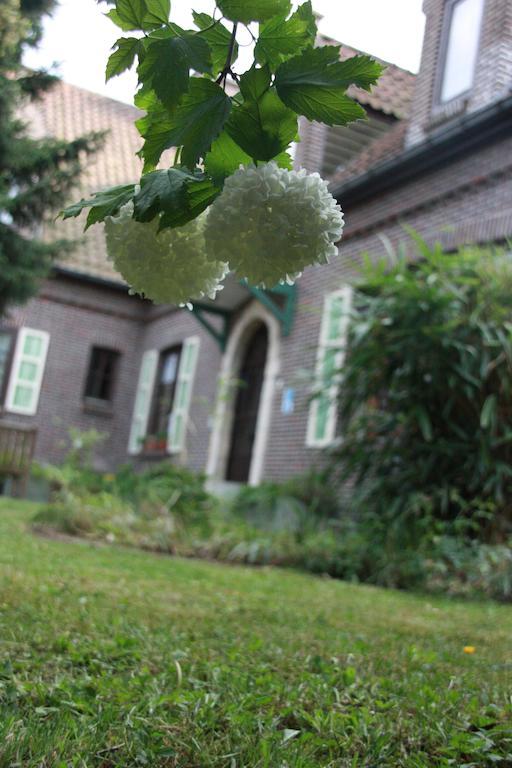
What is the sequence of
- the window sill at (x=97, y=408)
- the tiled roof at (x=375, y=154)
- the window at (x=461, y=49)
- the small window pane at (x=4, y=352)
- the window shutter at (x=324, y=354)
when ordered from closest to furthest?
the window at (x=461, y=49) < the tiled roof at (x=375, y=154) < the window shutter at (x=324, y=354) < the small window pane at (x=4, y=352) < the window sill at (x=97, y=408)

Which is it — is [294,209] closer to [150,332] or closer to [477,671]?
[477,671]

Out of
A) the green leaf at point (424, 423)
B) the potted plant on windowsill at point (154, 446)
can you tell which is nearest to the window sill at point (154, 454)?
the potted plant on windowsill at point (154, 446)

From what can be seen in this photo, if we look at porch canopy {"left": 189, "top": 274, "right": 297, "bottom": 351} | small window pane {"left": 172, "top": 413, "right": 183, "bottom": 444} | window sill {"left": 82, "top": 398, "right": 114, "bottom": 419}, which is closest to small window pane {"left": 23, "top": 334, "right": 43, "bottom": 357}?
window sill {"left": 82, "top": 398, "right": 114, "bottom": 419}

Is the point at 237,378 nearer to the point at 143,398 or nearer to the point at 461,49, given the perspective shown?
the point at 143,398

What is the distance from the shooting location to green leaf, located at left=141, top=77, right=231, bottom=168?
48.2 inches

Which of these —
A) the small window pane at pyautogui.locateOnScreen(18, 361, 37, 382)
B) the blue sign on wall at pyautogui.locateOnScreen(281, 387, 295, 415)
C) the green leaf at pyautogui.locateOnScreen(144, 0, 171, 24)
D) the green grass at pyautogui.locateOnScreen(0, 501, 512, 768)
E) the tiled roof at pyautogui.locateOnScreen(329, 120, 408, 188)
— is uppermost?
the tiled roof at pyautogui.locateOnScreen(329, 120, 408, 188)

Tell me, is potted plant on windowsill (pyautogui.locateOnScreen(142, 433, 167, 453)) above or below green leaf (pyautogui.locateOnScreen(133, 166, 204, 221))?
above

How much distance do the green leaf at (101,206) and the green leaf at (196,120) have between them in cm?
10

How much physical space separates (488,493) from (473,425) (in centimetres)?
54

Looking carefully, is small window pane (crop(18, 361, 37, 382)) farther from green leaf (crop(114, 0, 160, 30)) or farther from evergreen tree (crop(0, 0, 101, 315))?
green leaf (crop(114, 0, 160, 30))

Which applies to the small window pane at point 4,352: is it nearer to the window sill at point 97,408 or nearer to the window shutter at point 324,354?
the window sill at point 97,408

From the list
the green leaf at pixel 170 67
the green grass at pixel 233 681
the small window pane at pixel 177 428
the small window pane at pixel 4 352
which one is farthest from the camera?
the small window pane at pixel 4 352

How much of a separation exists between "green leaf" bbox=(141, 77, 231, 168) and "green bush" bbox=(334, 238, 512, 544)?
4.97m

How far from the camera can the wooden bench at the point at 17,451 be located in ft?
41.0
